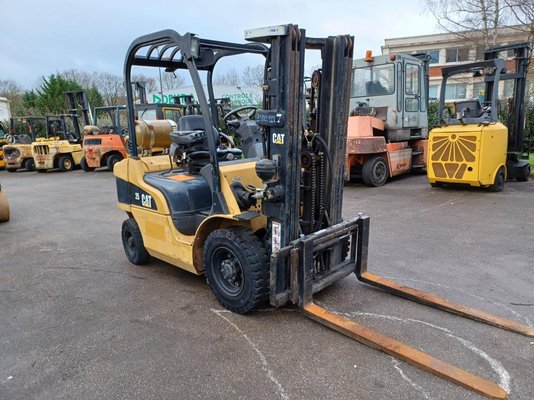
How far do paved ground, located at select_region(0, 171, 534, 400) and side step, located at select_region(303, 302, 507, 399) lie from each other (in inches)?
2.5

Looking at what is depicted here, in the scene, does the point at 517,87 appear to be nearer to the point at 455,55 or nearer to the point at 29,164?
the point at 29,164

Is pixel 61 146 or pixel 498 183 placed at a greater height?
pixel 61 146

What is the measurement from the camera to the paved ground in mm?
2713

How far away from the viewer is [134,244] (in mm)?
5043

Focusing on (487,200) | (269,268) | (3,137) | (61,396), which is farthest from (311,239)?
(3,137)

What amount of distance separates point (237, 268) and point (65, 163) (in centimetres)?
1728

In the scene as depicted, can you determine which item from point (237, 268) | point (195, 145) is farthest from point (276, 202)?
point (195, 145)

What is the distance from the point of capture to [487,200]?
800 cm

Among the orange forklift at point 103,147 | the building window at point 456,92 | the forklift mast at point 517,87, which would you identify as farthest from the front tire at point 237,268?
the building window at point 456,92

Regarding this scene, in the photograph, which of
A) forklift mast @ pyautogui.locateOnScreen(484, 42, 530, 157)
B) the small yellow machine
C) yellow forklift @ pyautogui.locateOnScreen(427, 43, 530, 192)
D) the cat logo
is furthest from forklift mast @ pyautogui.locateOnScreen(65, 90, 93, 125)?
the cat logo

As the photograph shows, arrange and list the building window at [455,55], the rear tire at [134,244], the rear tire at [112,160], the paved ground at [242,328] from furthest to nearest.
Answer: the building window at [455,55] → the rear tire at [112,160] → the rear tire at [134,244] → the paved ground at [242,328]

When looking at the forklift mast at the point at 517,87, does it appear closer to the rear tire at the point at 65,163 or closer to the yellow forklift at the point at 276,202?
the yellow forklift at the point at 276,202

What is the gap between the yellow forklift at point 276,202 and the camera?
10.5 feet

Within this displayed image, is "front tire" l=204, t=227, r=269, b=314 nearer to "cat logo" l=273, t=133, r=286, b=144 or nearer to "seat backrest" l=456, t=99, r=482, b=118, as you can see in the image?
"cat logo" l=273, t=133, r=286, b=144
